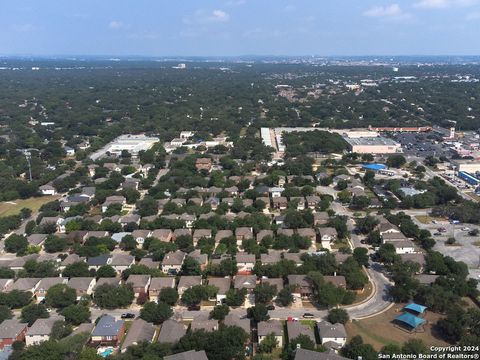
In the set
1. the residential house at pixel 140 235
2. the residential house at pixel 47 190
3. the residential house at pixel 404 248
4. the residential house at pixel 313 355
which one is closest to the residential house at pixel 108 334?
the residential house at pixel 313 355

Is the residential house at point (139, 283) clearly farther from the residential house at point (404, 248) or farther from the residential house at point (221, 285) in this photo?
the residential house at point (404, 248)

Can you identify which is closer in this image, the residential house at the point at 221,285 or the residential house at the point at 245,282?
the residential house at the point at 221,285

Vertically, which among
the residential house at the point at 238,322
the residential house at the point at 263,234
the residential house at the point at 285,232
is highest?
the residential house at the point at 238,322

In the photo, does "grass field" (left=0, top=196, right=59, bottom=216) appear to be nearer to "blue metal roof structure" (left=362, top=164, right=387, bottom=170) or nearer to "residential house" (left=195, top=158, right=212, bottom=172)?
"residential house" (left=195, top=158, right=212, bottom=172)

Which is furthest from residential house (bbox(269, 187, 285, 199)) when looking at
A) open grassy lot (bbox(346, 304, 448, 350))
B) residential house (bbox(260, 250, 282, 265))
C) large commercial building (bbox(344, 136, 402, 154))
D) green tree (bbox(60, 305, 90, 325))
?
green tree (bbox(60, 305, 90, 325))

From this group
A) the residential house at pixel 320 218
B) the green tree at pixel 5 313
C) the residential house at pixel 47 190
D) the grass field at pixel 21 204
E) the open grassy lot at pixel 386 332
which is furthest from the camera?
the residential house at pixel 47 190
